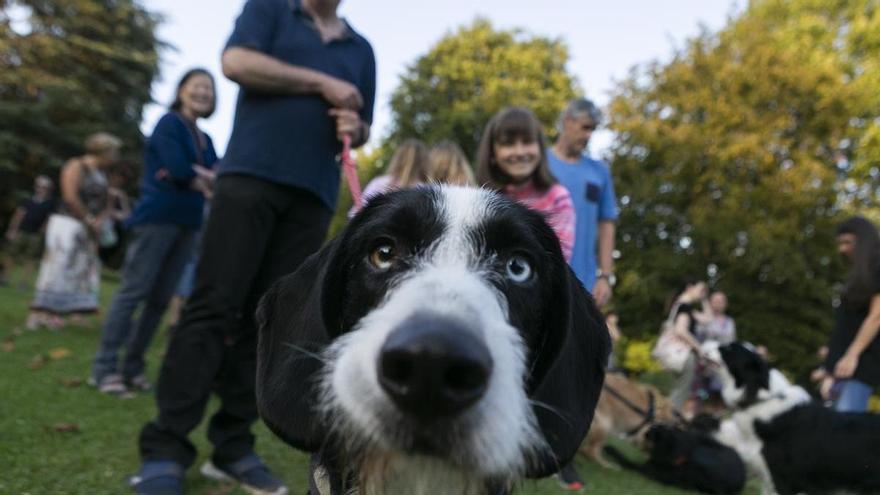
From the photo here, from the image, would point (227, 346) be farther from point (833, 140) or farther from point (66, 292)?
point (833, 140)

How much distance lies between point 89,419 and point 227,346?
6.12 feet

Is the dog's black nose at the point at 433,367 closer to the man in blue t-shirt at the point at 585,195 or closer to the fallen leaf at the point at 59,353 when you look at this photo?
the man in blue t-shirt at the point at 585,195

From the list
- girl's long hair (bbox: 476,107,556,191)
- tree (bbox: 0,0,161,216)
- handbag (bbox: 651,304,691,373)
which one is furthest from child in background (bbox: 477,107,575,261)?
tree (bbox: 0,0,161,216)

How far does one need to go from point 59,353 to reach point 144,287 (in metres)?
2.11

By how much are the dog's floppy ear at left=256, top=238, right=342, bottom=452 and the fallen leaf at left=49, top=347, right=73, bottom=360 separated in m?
5.48

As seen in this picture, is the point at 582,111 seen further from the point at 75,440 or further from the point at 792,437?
the point at 75,440

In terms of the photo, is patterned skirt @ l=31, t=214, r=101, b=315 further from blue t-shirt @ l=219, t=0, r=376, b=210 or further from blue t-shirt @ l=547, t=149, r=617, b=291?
blue t-shirt @ l=547, t=149, r=617, b=291

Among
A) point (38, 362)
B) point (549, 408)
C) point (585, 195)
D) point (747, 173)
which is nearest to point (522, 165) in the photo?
point (585, 195)

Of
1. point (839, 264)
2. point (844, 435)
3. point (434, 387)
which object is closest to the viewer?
point (434, 387)

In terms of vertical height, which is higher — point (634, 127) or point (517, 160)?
point (634, 127)

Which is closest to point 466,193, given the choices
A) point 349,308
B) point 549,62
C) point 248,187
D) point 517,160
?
point 349,308

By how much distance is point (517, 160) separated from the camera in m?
3.97

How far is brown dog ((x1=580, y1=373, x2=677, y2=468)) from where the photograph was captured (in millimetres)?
6195

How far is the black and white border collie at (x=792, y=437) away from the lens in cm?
485
